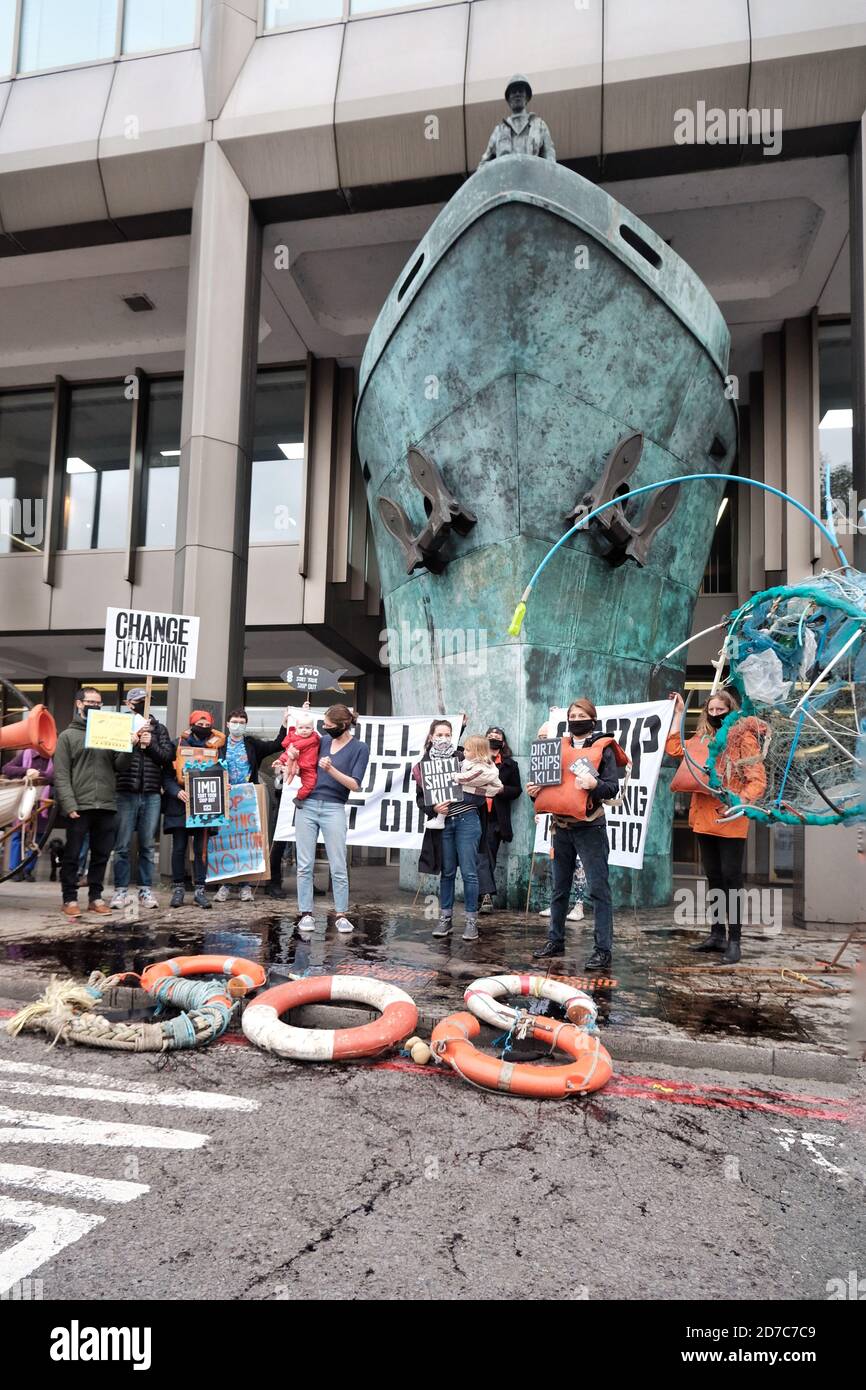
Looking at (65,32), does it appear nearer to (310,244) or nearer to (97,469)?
(310,244)

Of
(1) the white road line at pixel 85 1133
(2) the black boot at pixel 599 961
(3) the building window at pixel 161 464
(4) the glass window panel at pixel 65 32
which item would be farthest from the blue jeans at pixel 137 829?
(4) the glass window panel at pixel 65 32

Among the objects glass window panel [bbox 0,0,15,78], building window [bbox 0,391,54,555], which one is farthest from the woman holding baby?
building window [bbox 0,391,54,555]

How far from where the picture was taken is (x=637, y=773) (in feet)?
26.9

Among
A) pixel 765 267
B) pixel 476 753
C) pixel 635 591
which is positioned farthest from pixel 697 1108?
pixel 765 267

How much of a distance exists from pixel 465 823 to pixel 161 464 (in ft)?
45.7

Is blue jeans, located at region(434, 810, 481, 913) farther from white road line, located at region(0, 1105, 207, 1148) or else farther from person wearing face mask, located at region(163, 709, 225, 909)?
white road line, located at region(0, 1105, 207, 1148)

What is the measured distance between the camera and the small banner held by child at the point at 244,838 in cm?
975

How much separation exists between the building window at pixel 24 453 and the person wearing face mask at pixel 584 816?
16.4 metres

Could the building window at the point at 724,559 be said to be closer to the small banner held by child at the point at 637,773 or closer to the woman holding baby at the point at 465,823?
the small banner held by child at the point at 637,773

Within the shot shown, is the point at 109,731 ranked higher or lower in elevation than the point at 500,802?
higher

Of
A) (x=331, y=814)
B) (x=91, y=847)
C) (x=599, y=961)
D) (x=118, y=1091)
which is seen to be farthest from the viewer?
(x=91, y=847)

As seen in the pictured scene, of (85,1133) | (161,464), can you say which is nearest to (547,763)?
(85,1133)

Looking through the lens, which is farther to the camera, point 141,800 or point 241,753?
point 241,753
